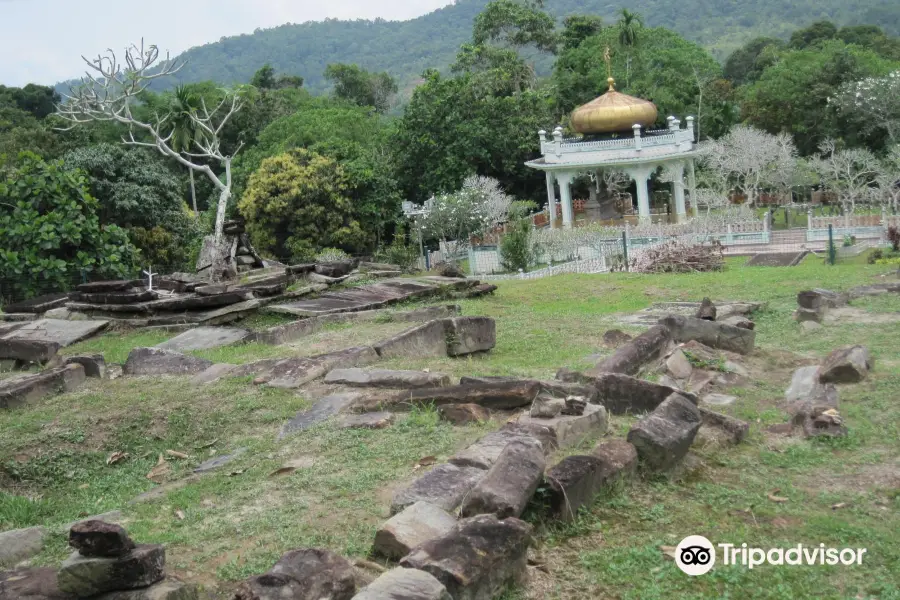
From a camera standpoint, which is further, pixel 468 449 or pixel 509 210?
pixel 509 210

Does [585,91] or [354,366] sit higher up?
[585,91]

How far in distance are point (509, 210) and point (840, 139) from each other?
1514 centimetres

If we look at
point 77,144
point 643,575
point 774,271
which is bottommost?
point 774,271

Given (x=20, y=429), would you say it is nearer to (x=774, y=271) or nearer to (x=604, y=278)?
(x=604, y=278)

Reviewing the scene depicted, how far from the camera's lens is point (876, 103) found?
35875mm

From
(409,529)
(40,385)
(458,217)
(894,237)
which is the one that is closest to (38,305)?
(40,385)

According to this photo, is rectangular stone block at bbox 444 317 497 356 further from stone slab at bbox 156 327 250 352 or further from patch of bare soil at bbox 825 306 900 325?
patch of bare soil at bbox 825 306 900 325

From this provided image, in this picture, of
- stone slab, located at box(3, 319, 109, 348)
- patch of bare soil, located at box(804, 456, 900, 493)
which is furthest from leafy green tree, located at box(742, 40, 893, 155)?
patch of bare soil, located at box(804, 456, 900, 493)

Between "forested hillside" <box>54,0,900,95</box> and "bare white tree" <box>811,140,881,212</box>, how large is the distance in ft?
191

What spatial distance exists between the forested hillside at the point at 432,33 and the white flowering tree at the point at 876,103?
181ft

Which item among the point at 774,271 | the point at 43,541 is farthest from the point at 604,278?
the point at 43,541

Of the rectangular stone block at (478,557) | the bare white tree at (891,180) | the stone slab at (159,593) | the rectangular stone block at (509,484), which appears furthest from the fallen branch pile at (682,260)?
the stone slab at (159,593)

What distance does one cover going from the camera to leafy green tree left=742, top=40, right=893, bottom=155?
38625 millimetres

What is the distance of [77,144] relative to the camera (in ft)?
124
